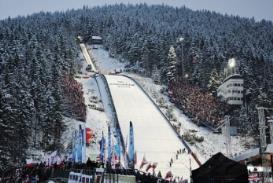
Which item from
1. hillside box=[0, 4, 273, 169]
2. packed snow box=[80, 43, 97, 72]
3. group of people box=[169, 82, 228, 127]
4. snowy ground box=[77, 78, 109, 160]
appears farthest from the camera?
packed snow box=[80, 43, 97, 72]

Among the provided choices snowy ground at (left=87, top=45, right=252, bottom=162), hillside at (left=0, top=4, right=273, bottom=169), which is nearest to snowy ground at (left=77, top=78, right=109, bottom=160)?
hillside at (left=0, top=4, right=273, bottom=169)

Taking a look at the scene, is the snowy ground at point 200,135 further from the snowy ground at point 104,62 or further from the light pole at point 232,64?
the snowy ground at point 104,62

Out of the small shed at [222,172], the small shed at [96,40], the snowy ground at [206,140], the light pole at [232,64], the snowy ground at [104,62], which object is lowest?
the small shed at [222,172]

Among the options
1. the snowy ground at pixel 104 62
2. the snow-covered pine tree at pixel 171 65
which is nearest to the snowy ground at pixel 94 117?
the snow-covered pine tree at pixel 171 65

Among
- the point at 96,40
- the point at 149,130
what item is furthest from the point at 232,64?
the point at 96,40

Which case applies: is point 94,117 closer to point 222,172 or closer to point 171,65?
point 171,65

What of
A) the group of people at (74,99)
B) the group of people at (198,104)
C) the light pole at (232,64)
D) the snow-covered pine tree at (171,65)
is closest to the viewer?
the group of people at (74,99)

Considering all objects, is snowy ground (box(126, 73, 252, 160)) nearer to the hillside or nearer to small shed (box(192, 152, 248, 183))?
the hillside
